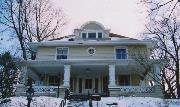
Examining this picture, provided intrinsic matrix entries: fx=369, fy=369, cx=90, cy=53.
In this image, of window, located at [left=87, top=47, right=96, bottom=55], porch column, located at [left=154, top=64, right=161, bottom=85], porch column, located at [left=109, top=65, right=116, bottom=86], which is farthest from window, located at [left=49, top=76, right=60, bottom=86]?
porch column, located at [left=154, top=64, right=161, bottom=85]

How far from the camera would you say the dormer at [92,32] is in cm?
3516

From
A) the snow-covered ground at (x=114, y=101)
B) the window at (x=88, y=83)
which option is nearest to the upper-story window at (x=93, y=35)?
the window at (x=88, y=83)

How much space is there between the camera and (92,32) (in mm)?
35438

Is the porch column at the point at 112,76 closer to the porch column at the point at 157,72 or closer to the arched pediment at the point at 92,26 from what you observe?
the porch column at the point at 157,72

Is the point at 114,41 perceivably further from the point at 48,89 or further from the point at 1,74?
the point at 1,74

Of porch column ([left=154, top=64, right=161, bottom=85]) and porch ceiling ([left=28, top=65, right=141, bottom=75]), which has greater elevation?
porch ceiling ([left=28, top=65, right=141, bottom=75])

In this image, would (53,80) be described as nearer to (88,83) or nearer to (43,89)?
(88,83)

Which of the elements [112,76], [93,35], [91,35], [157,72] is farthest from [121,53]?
[157,72]

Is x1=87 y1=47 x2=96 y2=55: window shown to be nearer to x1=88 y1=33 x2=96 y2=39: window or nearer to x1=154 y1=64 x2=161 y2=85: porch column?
x1=88 y1=33 x2=96 y2=39: window

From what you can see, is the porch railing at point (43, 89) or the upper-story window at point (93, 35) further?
the upper-story window at point (93, 35)

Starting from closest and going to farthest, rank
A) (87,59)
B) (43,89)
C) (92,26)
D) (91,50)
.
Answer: (43,89), (87,59), (91,50), (92,26)

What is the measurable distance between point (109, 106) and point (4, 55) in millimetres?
14903

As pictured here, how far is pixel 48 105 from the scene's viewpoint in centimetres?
2277

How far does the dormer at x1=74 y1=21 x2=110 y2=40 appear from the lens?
35156 mm
